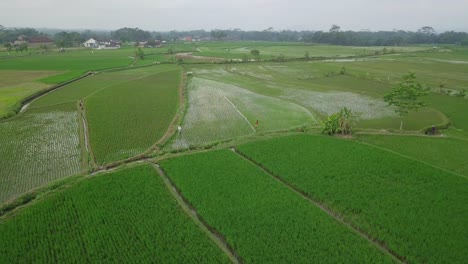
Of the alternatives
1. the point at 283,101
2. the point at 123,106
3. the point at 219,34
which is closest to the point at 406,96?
the point at 283,101

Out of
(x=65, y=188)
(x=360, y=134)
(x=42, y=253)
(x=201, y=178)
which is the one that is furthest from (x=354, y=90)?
(x=42, y=253)

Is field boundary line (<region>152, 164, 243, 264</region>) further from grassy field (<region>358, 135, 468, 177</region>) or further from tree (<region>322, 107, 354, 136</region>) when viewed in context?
grassy field (<region>358, 135, 468, 177</region>)

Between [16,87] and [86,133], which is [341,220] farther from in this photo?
[16,87]

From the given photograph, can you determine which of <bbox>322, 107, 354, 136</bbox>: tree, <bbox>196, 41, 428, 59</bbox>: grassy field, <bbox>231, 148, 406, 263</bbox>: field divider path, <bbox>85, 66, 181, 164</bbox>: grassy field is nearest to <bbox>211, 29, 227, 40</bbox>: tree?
<bbox>196, 41, 428, 59</bbox>: grassy field

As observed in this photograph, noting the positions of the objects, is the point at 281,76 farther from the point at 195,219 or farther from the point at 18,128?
the point at 195,219

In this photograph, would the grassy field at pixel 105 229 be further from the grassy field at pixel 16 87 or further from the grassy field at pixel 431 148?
the grassy field at pixel 16 87

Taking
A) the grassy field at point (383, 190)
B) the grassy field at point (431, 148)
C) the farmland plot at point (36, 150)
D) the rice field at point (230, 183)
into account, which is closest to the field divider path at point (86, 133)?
the rice field at point (230, 183)

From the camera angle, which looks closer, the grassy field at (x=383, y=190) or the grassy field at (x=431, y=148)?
the grassy field at (x=383, y=190)
